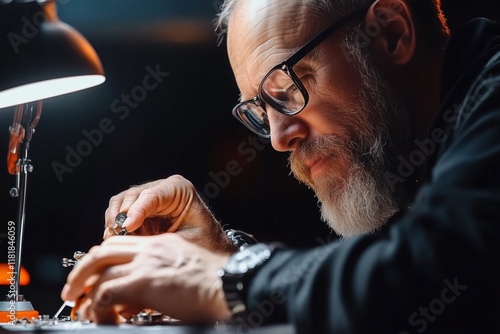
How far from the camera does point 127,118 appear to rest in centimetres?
222

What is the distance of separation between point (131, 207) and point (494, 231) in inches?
38.3

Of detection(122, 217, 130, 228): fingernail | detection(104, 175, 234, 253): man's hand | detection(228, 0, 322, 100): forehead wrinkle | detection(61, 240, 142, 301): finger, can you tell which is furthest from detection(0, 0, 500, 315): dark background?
detection(61, 240, 142, 301): finger

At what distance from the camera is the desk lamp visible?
1.36 meters

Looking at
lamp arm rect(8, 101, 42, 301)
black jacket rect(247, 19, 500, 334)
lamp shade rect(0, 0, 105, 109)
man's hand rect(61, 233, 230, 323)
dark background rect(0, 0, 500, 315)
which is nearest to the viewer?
black jacket rect(247, 19, 500, 334)

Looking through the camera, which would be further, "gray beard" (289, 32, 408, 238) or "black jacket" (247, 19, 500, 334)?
"gray beard" (289, 32, 408, 238)

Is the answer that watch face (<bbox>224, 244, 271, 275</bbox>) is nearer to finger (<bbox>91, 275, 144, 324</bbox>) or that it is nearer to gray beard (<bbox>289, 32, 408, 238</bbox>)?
finger (<bbox>91, 275, 144, 324</bbox>)

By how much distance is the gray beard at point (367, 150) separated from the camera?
4.90 ft

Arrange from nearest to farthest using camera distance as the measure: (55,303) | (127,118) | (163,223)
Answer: (163,223), (55,303), (127,118)

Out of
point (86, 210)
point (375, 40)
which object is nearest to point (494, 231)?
point (375, 40)

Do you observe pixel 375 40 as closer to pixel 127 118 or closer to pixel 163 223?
pixel 163 223

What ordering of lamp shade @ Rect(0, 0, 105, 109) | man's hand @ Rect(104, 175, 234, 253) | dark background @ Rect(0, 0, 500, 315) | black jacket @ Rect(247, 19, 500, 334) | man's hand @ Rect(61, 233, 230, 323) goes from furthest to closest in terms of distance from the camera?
dark background @ Rect(0, 0, 500, 315)
man's hand @ Rect(104, 175, 234, 253)
lamp shade @ Rect(0, 0, 105, 109)
man's hand @ Rect(61, 233, 230, 323)
black jacket @ Rect(247, 19, 500, 334)

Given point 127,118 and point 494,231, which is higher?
point 127,118

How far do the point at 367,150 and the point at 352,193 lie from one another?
0.11 metres

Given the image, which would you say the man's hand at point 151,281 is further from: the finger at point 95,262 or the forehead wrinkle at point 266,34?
the forehead wrinkle at point 266,34
